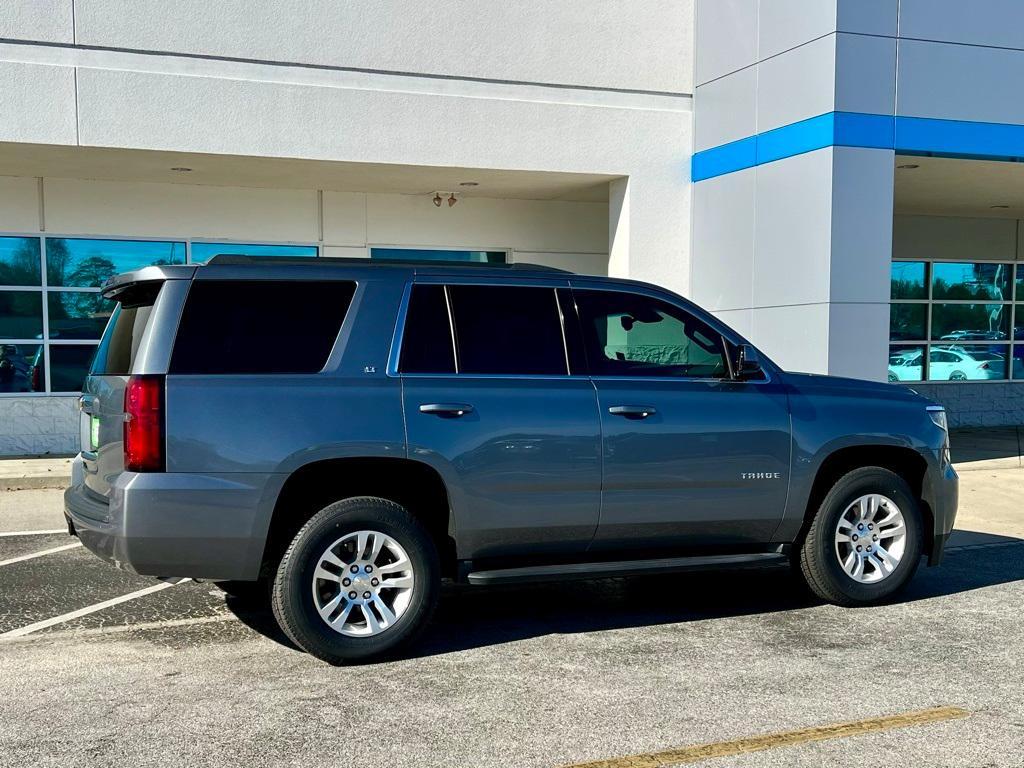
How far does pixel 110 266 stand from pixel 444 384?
9.59m

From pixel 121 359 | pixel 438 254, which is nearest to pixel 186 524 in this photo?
pixel 121 359

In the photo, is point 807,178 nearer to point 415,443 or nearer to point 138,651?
point 415,443

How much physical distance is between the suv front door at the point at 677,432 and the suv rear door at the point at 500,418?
0.16 metres

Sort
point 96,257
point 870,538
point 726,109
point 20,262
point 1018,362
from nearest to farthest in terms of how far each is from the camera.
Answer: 1. point 870,538
2. point 726,109
3. point 20,262
4. point 96,257
5. point 1018,362

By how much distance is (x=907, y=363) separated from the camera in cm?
1800

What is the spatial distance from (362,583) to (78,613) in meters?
2.13

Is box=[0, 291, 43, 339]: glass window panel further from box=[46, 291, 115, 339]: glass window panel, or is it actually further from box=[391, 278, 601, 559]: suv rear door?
box=[391, 278, 601, 559]: suv rear door

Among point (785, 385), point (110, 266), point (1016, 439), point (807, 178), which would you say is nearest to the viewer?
point (785, 385)

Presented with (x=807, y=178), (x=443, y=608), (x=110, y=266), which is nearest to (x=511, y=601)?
(x=443, y=608)

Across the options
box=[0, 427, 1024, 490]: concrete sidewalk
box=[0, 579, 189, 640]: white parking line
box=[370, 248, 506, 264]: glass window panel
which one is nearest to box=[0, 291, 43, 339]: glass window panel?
box=[0, 427, 1024, 490]: concrete sidewalk

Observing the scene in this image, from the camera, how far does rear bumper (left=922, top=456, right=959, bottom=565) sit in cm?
658

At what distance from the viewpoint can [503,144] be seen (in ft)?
42.4

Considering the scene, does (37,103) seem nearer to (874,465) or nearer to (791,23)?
(791,23)

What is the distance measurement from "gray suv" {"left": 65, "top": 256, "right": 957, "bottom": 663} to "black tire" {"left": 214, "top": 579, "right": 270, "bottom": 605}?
3.86 ft
